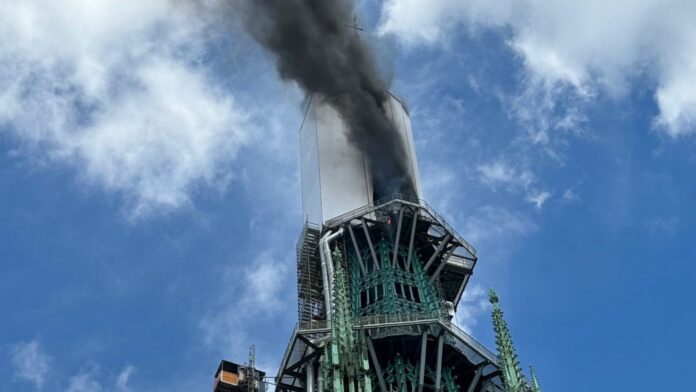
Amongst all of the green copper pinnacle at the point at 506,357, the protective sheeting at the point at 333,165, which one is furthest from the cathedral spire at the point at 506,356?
the protective sheeting at the point at 333,165

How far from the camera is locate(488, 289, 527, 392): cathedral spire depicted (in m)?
63.4

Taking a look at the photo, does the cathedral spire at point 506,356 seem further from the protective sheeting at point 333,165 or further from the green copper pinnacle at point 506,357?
the protective sheeting at point 333,165

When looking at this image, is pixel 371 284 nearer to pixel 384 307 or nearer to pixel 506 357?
pixel 384 307

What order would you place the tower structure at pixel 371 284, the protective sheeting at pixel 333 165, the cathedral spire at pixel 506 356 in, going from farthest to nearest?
the protective sheeting at pixel 333 165
the tower structure at pixel 371 284
the cathedral spire at pixel 506 356

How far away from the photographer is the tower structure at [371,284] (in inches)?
2776

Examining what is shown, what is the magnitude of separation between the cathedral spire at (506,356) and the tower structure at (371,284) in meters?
5.23

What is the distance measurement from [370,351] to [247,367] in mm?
24130

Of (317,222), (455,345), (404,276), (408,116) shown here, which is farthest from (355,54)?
(455,345)

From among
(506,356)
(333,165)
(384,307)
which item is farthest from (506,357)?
(333,165)

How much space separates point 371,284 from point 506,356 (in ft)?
58.8

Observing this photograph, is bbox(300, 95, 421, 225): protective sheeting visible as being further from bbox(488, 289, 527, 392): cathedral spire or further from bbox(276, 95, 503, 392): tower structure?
bbox(488, 289, 527, 392): cathedral spire

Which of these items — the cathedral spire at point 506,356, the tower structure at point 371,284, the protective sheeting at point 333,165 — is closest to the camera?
the cathedral spire at point 506,356

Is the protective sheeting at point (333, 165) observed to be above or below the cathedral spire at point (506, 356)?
above

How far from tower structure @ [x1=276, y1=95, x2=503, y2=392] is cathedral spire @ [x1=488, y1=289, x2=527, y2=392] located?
5235 millimetres
